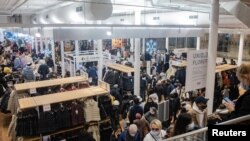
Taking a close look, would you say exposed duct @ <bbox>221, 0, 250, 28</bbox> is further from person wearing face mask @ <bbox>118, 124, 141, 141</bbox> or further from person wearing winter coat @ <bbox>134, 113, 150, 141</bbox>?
person wearing face mask @ <bbox>118, 124, 141, 141</bbox>

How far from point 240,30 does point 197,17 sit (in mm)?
2869

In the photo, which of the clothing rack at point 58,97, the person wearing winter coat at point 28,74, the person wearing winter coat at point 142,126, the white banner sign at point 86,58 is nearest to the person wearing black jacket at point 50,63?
the person wearing winter coat at point 28,74

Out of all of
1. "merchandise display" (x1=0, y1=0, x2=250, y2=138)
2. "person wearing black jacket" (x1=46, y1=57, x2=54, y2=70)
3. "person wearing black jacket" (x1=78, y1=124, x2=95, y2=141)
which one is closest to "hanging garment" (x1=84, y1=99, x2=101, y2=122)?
"merchandise display" (x1=0, y1=0, x2=250, y2=138)

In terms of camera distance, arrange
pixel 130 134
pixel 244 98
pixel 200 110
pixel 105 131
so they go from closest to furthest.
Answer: pixel 244 98
pixel 130 134
pixel 200 110
pixel 105 131

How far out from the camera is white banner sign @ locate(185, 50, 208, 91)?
4835mm

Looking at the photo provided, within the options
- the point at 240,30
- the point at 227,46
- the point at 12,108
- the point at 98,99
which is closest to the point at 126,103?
the point at 98,99

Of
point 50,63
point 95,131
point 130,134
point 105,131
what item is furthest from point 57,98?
point 50,63

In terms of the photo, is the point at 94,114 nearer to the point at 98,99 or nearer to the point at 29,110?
the point at 98,99

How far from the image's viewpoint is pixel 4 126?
24.6ft

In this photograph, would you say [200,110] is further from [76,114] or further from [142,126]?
[76,114]

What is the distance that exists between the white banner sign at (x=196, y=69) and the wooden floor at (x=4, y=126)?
511cm

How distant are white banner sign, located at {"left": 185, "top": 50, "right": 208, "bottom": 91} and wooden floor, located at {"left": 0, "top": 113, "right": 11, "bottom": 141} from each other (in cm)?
511

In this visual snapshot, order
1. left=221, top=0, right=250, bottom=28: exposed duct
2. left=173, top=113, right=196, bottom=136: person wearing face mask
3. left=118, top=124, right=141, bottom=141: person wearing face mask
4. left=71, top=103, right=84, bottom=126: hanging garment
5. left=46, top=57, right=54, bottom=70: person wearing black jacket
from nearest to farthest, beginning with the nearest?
left=173, top=113, right=196, bottom=136: person wearing face mask < left=118, top=124, right=141, bottom=141: person wearing face mask < left=221, top=0, right=250, bottom=28: exposed duct < left=71, top=103, right=84, bottom=126: hanging garment < left=46, top=57, right=54, bottom=70: person wearing black jacket

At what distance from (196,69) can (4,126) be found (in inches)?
237
